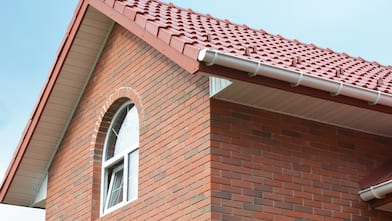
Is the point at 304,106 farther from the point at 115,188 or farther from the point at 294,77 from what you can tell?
the point at 115,188

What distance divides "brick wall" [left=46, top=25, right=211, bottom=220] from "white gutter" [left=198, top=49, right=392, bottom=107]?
122 cm

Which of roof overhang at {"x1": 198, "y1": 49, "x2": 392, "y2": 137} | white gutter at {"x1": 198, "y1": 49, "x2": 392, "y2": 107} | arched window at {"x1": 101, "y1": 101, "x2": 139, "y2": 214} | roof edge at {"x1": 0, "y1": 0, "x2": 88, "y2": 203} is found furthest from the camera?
roof edge at {"x1": 0, "y1": 0, "x2": 88, "y2": 203}

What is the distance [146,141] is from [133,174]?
641mm

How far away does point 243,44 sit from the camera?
377 inches

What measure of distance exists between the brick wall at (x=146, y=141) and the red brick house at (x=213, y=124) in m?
0.02

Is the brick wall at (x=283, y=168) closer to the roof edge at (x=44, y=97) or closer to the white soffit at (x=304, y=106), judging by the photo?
the white soffit at (x=304, y=106)

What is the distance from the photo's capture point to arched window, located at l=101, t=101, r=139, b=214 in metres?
10.7

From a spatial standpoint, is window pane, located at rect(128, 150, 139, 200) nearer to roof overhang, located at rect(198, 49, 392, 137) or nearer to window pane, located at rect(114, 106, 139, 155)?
window pane, located at rect(114, 106, 139, 155)

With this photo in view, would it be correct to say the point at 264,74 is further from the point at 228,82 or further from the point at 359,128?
the point at 359,128

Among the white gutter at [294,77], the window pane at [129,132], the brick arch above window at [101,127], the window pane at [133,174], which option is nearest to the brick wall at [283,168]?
the white gutter at [294,77]

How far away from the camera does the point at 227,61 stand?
786cm

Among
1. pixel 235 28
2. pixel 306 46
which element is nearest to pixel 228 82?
pixel 235 28

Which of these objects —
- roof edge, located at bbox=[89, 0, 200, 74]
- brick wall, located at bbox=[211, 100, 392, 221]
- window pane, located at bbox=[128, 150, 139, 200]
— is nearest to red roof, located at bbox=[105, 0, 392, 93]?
roof edge, located at bbox=[89, 0, 200, 74]

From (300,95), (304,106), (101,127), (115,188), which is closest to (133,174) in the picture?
(115,188)
